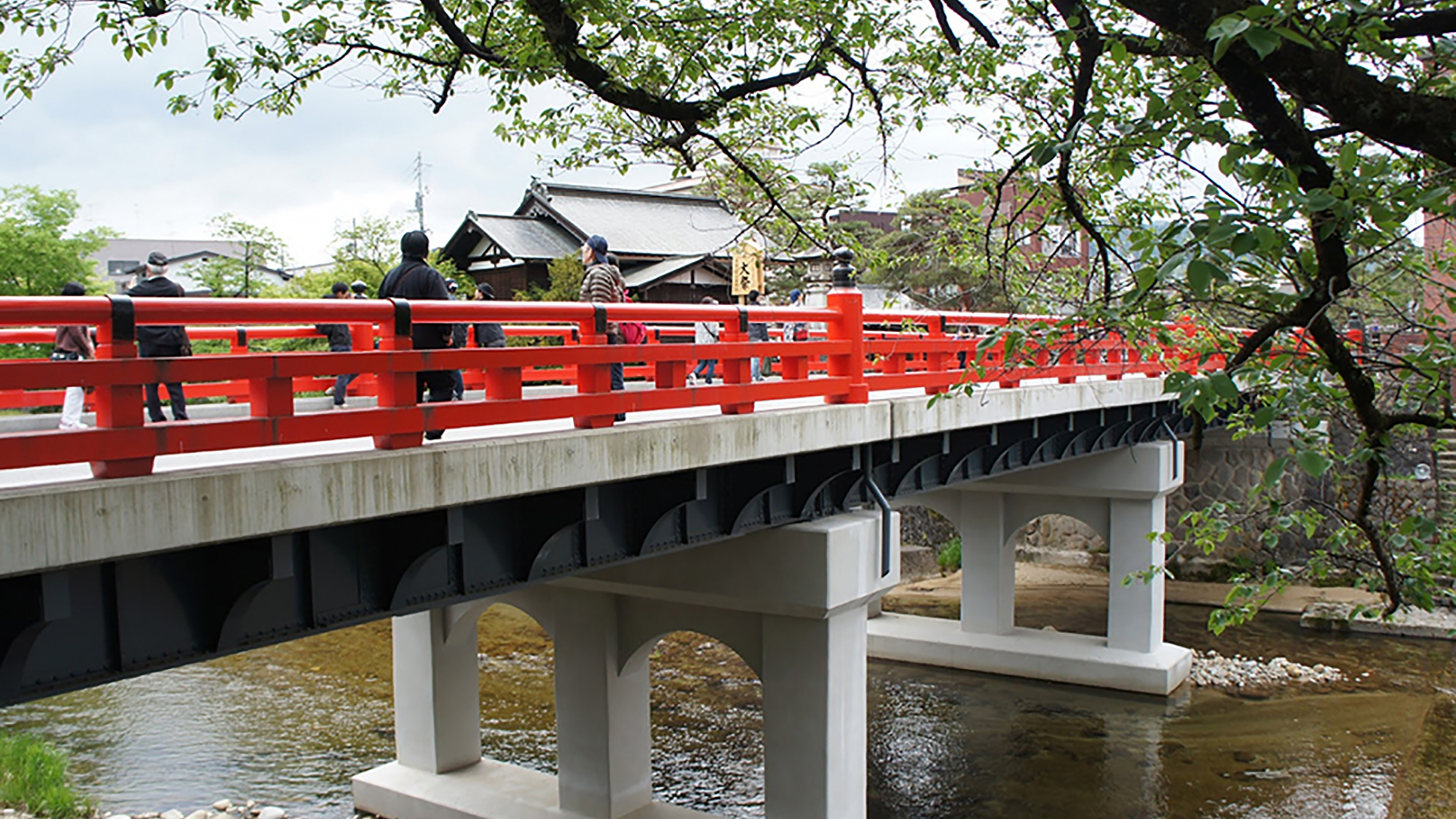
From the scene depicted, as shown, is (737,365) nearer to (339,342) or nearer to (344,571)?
(344,571)

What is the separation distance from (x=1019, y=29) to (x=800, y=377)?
3.31m

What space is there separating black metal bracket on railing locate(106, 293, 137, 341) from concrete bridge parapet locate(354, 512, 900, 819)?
221 inches

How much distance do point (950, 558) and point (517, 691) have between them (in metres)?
11.9

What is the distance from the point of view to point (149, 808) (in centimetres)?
1209

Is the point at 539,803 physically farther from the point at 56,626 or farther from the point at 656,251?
the point at 656,251

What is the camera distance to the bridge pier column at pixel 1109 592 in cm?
1766

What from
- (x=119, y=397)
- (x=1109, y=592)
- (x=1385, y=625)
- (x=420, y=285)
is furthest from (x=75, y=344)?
(x=1385, y=625)

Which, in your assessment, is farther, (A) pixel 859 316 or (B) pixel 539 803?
(B) pixel 539 803

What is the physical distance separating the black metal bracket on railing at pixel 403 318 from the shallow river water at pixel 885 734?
27.6 feet

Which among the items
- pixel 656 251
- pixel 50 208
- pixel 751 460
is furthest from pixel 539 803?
pixel 50 208

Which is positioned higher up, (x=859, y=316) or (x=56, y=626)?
(x=859, y=316)

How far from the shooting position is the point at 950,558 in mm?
25672

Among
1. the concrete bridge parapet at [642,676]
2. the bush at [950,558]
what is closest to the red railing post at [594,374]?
the concrete bridge parapet at [642,676]

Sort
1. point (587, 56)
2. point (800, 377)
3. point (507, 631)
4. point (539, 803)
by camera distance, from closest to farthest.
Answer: point (800, 377), point (587, 56), point (539, 803), point (507, 631)
